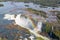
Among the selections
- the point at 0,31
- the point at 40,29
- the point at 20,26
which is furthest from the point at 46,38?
the point at 0,31

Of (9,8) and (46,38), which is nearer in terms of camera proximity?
(46,38)

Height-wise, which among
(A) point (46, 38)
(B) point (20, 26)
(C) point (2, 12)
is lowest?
(A) point (46, 38)

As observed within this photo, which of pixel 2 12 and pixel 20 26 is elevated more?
pixel 2 12

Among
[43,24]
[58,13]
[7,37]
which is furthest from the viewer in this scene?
[58,13]

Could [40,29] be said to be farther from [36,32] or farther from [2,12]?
[2,12]

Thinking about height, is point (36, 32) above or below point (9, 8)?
below

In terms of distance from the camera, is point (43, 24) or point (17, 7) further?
point (17, 7)

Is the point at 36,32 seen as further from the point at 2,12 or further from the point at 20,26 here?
the point at 2,12

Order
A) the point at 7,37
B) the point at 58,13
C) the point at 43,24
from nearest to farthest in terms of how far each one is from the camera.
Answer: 1. the point at 7,37
2. the point at 43,24
3. the point at 58,13

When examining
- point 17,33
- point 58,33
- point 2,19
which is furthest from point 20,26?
point 58,33
